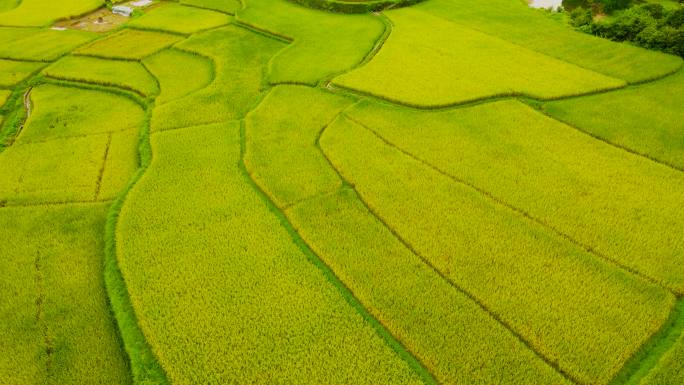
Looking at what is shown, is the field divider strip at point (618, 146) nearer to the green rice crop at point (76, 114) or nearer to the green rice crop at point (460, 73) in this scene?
the green rice crop at point (460, 73)

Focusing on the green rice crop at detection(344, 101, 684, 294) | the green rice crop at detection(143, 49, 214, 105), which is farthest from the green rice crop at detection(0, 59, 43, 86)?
the green rice crop at detection(344, 101, 684, 294)

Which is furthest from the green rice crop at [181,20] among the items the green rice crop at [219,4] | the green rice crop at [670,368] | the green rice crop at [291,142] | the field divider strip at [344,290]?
the green rice crop at [670,368]

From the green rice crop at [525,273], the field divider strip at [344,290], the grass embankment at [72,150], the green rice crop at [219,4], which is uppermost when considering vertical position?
the green rice crop at [219,4]

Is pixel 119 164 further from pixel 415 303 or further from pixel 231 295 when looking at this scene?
pixel 415 303

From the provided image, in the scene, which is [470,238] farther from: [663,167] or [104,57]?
[104,57]

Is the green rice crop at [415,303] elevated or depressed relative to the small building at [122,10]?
depressed

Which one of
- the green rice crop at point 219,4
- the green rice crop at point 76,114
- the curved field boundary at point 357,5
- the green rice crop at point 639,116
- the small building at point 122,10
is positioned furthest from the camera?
the small building at point 122,10
